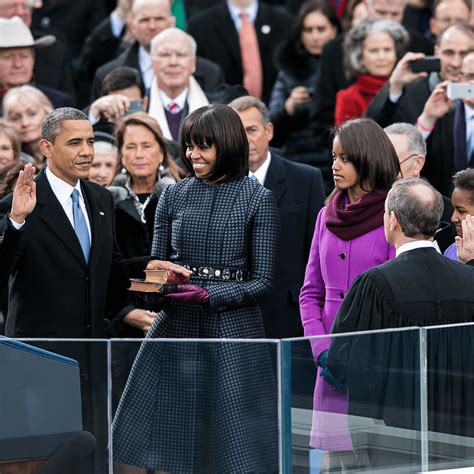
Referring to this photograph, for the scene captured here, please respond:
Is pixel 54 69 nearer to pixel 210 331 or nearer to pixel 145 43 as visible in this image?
pixel 145 43

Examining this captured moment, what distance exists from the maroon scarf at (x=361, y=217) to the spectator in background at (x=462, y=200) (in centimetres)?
72

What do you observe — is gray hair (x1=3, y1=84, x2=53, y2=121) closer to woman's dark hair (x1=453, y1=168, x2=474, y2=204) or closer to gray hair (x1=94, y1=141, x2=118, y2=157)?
gray hair (x1=94, y1=141, x2=118, y2=157)

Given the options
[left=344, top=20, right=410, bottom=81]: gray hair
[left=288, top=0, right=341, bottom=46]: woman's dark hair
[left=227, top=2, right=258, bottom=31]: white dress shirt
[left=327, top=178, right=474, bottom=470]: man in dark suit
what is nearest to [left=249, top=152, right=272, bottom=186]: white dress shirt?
[left=344, top=20, right=410, bottom=81]: gray hair

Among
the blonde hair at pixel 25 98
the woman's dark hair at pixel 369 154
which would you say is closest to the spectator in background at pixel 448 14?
the blonde hair at pixel 25 98

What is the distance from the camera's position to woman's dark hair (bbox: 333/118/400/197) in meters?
7.42

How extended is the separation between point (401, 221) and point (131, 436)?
152 centimetres

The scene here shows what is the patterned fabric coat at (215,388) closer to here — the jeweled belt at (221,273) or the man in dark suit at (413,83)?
the jeweled belt at (221,273)

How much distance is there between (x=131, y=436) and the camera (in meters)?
6.68

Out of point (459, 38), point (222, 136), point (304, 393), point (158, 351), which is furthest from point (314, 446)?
point (459, 38)

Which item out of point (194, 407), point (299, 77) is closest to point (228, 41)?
point (299, 77)

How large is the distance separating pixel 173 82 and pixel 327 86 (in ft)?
5.48

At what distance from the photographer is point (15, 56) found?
1154cm

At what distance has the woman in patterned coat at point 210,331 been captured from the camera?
21.4 feet

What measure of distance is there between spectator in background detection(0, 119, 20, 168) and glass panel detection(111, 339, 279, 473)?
10.2 ft
